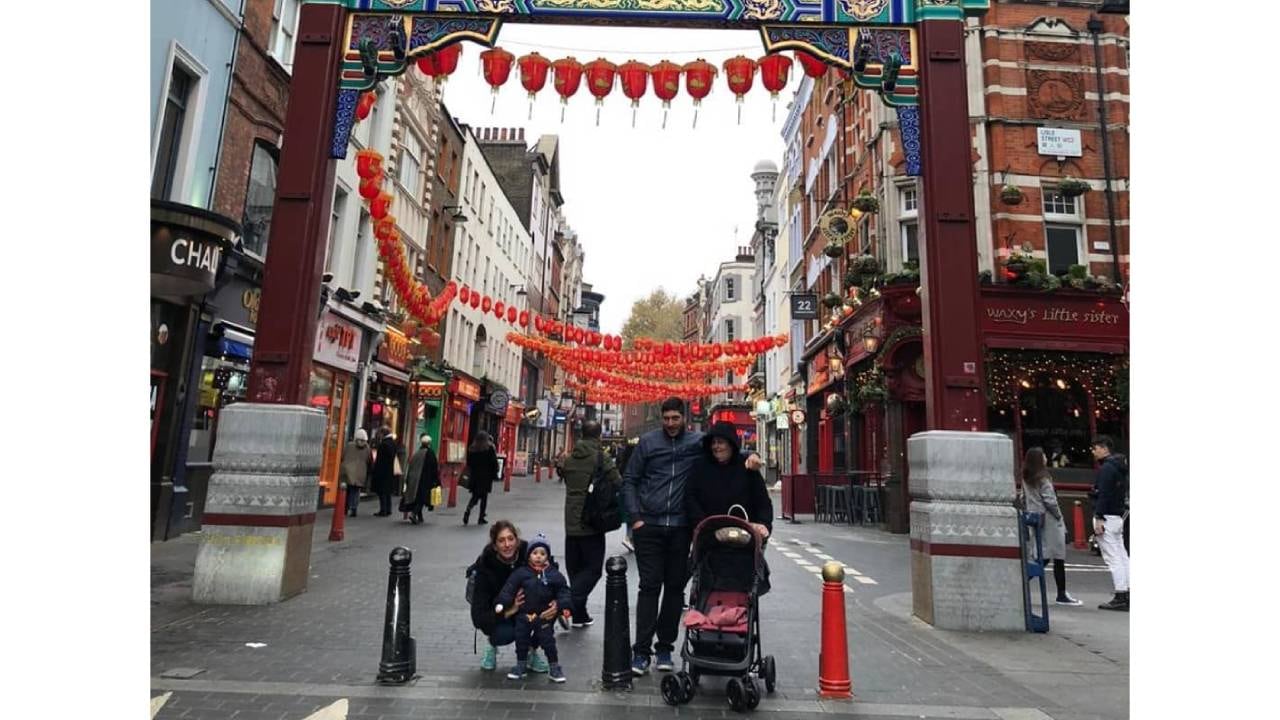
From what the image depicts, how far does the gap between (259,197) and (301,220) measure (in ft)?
23.1

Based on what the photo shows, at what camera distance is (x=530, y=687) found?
4.89m

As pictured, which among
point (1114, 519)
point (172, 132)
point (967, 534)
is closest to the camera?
point (967, 534)

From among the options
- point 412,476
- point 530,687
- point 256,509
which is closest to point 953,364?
point 530,687

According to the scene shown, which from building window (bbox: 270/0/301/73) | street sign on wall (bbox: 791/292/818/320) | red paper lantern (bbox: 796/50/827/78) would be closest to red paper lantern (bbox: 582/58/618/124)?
red paper lantern (bbox: 796/50/827/78)

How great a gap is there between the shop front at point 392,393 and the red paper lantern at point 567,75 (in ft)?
41.6

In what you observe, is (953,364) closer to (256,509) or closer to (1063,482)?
(256,509)

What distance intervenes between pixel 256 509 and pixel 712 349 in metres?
21.3

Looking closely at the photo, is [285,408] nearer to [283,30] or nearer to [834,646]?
[834,646]

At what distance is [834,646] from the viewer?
15.9ft

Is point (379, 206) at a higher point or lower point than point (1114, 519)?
higher

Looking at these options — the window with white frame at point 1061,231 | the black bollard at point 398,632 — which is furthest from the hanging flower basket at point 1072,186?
the black bollard at point 398,632

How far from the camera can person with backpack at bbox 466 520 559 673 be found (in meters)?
5.15

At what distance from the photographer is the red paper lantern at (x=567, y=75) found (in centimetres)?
938

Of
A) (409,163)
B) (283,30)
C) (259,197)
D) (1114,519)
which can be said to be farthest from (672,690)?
(409,163)
